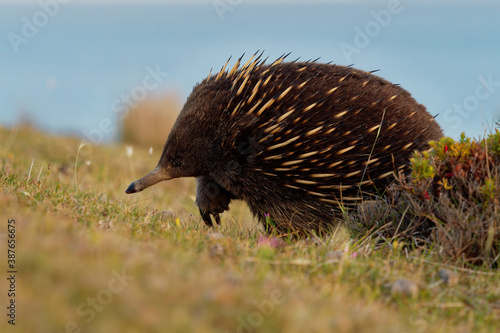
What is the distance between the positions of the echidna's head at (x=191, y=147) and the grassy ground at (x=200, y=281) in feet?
2.67

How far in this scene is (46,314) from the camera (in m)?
2.10

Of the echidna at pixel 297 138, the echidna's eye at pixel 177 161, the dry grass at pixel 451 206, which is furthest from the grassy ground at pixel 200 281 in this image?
the echidna's eye at pixel 177 161

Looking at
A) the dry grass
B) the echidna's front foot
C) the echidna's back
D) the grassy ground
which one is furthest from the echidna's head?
the dry grass

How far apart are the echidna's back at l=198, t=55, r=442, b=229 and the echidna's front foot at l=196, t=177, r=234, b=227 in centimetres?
35

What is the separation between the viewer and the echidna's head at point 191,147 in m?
5.14

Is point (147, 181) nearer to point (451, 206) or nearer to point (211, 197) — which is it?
point (211, 197)

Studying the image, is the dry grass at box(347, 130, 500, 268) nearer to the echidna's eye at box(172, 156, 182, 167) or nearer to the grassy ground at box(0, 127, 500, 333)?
the grassy ground at box(0, 127, 500, 333)

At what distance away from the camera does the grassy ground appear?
2188 mm

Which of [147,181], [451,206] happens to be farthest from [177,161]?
[451,206]

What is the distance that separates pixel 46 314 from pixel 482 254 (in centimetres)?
314

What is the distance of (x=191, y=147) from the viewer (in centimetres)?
518

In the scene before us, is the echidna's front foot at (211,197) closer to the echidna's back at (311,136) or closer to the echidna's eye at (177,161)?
the echidna's back at (311,136)

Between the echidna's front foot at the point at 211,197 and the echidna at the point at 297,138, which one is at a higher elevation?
the echidna at the point at 297,138

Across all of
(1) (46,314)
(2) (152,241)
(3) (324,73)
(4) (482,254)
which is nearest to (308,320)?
(1) (46,314)
